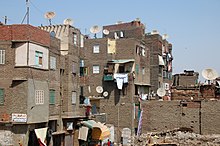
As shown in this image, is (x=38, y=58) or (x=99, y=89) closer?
(x=38, y=58)

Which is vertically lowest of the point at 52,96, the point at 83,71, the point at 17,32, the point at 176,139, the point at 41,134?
the point at 176,139

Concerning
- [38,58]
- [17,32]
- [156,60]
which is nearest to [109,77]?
[156,60]

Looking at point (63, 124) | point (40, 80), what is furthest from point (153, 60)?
point (40, 80)

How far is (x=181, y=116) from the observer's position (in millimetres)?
38062

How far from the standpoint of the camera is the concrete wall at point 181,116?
3688cm

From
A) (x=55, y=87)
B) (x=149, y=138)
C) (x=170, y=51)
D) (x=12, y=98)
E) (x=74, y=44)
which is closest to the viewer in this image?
(x=12, y=98)

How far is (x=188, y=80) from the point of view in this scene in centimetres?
5531

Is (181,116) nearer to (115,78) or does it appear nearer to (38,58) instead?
(115,78)

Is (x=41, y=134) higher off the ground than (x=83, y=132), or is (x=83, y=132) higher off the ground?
(x=41, y=134)

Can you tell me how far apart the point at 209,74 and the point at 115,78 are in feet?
36.3

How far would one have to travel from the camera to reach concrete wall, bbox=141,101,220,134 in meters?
36.9

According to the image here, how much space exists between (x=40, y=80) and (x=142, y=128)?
701 inches

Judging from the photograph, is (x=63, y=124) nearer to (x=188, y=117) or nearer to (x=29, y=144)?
(x=29, y=144)

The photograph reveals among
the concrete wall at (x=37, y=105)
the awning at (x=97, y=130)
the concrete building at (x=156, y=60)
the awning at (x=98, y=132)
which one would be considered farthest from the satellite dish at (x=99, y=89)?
the concrete wall at (x=37, y=105)
